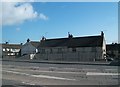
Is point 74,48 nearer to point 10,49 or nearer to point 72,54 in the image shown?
point 72,54

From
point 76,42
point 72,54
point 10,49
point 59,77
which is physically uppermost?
point 76,42

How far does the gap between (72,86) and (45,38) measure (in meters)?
97.5

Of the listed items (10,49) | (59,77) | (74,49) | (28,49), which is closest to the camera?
(59,77)

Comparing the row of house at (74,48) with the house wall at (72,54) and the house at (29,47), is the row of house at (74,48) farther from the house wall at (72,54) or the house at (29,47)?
the house at (29,47)

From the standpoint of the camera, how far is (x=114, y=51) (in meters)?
111

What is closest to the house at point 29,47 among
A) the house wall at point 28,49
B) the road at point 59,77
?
the house wall at point 28,49

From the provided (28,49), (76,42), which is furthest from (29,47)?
(76,42)

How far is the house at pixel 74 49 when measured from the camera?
88.7m

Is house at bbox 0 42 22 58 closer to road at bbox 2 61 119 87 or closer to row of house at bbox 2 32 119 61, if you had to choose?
row of house at bbox 2 32 119 61

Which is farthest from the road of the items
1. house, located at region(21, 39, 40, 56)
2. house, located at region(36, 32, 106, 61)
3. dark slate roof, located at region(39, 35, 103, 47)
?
house, located at region(21, 39, 40, 56)

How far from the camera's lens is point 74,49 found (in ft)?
312

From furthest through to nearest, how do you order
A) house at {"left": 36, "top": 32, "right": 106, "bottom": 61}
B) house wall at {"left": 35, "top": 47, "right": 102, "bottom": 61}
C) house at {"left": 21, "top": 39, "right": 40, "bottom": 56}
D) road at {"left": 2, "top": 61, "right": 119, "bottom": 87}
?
house at {"left": 21, "top": 39, "right": 40, "bottom": 56} → house at {"left": 36, "top": 32, "right": 106, "bottom": 61} → house wall at {"left": 35, "top": 47, "right": 102, "bottom": 61} → road at {"left": 2, "top": 61, "right": 119, "bottom": 87}

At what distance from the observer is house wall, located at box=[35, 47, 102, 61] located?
8812 centimetres

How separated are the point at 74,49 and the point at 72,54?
8.67ft
